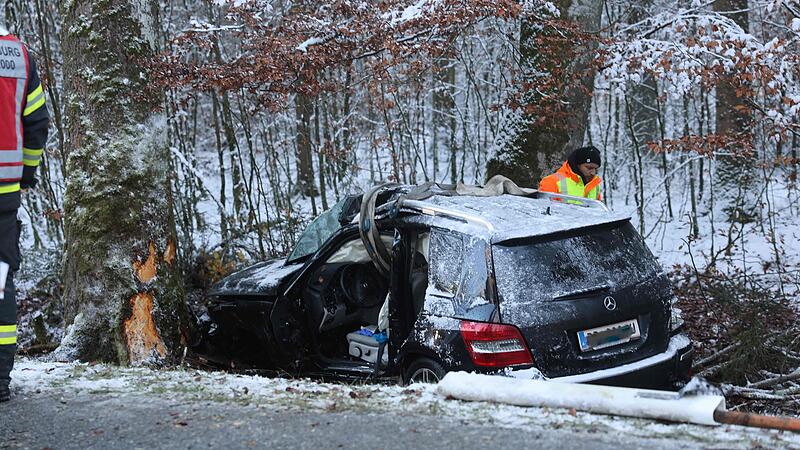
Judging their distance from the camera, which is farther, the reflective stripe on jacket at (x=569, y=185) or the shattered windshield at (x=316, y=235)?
the reflective stripe on jacket at (x=569, y=185)

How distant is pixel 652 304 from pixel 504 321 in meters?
1.11

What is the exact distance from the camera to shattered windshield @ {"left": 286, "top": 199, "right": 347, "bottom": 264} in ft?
24.4

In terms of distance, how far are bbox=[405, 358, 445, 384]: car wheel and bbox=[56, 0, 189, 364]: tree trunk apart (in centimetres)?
287

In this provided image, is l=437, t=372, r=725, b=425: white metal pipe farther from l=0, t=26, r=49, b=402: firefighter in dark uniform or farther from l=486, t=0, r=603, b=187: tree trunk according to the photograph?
l=486, t=0, r=603, b=187: tree trunk

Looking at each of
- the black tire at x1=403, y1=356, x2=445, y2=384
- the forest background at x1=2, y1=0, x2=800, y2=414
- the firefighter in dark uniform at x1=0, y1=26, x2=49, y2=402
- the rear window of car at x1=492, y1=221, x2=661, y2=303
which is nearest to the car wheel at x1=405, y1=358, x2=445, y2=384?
the black tire at x1=403, y1=356, x2=445, y2=384

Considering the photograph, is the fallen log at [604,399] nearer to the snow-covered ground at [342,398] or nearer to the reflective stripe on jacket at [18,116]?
the snow-covered ground at [342,398]

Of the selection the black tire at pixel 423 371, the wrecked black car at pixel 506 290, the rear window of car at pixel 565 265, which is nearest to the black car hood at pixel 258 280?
the wrecked black car at pixel 506 290

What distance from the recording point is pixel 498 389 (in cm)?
442

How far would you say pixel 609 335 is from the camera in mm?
5012

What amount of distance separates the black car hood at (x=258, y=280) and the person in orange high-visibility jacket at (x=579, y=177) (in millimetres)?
2861

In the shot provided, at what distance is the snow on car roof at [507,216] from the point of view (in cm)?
514

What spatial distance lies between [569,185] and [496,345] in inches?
152

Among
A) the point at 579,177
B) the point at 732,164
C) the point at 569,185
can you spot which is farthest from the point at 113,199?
the point at 732,164

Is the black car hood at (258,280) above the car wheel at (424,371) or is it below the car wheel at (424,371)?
above
